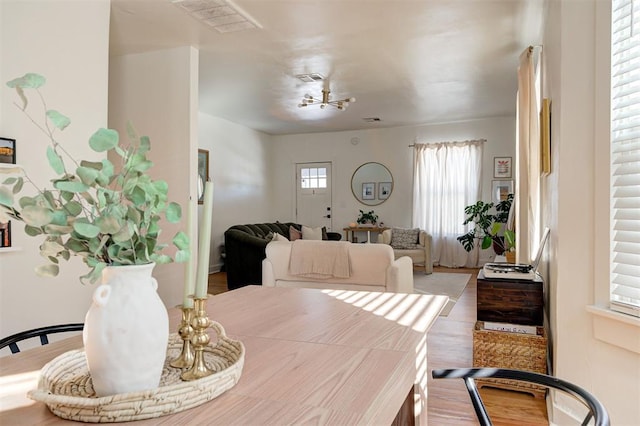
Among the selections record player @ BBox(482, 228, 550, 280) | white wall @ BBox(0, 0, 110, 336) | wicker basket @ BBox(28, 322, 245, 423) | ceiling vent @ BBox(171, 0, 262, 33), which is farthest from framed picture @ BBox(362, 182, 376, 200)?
wicker basket @ BBox(28, 322, 245, 423)

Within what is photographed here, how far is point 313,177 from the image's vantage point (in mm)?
9086

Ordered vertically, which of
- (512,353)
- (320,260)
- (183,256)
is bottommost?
(512,353)

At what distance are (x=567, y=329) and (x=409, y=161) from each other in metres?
6.37

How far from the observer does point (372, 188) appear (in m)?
8.55

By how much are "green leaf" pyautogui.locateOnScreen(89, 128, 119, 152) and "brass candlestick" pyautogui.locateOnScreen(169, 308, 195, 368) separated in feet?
1.12

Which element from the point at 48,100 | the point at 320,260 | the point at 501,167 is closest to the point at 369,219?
the point at 501,167

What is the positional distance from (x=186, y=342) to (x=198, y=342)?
8 cm

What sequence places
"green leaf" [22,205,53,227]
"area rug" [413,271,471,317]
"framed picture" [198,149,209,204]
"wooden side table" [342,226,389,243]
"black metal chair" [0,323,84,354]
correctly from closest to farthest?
"green leaf" [22,205,53,227]
"black metal chair" [0,323,84,354]
"area rug" [413,271,471,317]
"framed picture" [198,149,209,204]
"wooden side table" [342,226,389,243]

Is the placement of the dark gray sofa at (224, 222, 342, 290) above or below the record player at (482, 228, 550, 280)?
below

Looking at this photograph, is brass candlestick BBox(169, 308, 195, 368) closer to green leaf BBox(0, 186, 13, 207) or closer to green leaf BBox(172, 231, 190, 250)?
green leaf BBox(172, 231, 190, 250)

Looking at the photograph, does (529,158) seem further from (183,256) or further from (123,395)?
(123,395)

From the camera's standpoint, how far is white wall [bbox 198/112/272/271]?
7281 millimetres

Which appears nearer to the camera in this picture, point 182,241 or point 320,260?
point 182,241

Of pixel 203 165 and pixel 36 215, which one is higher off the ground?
pixel 203 165
